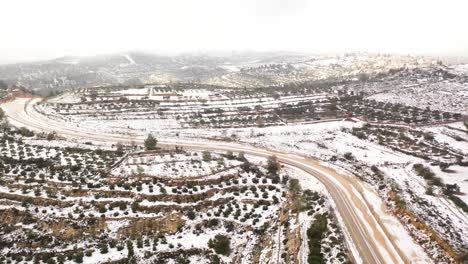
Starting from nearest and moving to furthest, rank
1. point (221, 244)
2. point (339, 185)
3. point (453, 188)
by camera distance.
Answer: point (221, 244) → point (453, 188) → point (339, 185)

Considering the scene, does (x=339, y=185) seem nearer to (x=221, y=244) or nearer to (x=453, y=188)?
(x=453, y=188)

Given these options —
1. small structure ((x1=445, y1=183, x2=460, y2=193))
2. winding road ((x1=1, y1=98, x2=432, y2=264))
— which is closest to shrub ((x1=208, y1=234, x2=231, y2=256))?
winding road ((x1=1, y1=98, x2=432, y2=264))

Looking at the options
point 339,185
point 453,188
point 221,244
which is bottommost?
point 221,244

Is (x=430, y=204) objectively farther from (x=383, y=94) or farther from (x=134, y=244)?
(x=383, y=94)

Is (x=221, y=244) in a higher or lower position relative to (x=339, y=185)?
lower

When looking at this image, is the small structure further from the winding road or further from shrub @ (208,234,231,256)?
shrub @ (208,234,231,256)

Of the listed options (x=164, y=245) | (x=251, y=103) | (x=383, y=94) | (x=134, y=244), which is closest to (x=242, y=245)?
(x=164, y=245)

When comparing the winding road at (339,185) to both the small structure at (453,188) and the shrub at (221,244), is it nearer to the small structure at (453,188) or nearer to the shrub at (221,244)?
the small structure at (453,188)

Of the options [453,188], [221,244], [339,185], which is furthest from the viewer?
[339,185]

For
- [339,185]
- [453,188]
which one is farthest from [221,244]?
[453,188]

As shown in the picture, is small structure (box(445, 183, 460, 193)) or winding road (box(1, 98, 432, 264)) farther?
small structure (box(445, 183, 460, 193))
